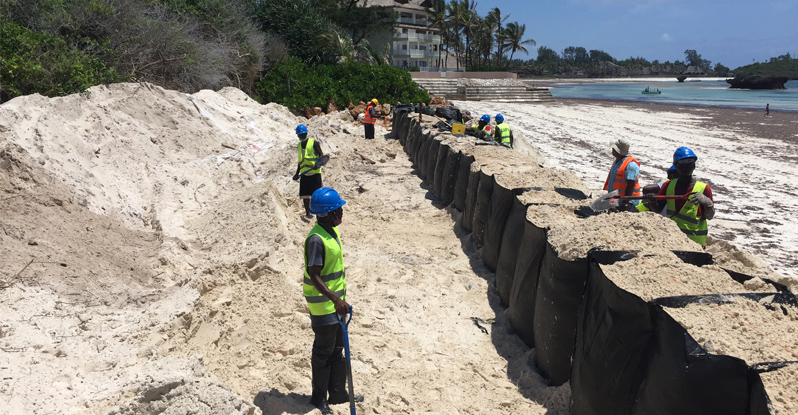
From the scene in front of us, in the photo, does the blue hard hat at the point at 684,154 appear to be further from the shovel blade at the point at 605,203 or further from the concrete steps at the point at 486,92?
the concrete steps at the point at 486,92

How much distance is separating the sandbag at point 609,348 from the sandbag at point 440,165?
566 cm

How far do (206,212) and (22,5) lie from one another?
26.4 feet

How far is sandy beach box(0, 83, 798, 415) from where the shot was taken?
3541 mm

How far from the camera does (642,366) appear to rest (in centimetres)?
270

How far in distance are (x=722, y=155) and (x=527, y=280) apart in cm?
1431

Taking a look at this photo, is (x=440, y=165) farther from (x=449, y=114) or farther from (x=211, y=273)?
(x=449, y=114)

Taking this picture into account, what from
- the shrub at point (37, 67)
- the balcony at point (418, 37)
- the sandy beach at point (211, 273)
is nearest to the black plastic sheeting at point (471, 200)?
the sandy beach at point (211, 273)

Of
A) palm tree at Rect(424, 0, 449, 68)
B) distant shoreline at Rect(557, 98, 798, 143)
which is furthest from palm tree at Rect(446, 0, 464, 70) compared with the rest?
distant shoreline at Rect(557, 98, 798, 143)

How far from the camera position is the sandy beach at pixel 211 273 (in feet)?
11.6

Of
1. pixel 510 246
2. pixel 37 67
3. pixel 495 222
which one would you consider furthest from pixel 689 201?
pixel 37 67

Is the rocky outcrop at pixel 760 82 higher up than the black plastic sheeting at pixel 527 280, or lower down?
higher up

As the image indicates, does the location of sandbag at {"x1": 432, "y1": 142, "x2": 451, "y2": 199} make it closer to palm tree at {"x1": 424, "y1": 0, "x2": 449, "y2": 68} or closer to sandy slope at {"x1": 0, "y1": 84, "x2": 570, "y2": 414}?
sandy slope at {"x1": 0, "y1": 84, "x2": 570, "y2": 414}

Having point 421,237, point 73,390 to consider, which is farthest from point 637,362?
point 421,237

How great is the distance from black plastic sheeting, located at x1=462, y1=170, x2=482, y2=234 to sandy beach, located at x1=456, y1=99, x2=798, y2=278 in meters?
3.59
